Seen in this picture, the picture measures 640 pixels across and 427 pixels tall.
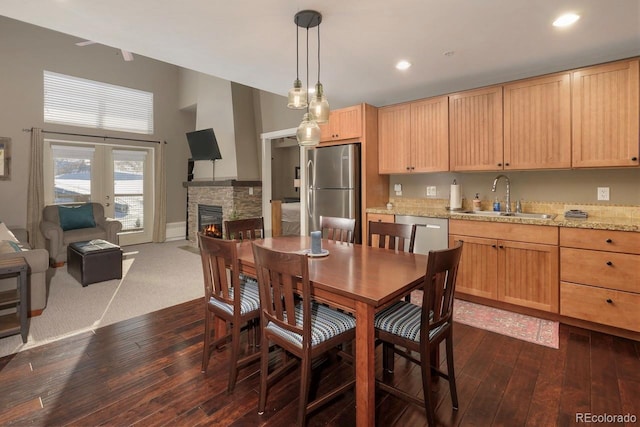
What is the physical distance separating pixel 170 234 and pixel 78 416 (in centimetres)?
610

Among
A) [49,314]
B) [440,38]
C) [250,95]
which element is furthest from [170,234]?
[440,38]

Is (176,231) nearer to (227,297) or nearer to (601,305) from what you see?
(227,297)

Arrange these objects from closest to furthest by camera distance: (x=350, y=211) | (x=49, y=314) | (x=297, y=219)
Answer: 1. (x=49, y=314)
2. (x=350, y=211)
3. (x=297, y=219)

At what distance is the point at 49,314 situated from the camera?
309cm

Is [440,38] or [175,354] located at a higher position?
[440,38]

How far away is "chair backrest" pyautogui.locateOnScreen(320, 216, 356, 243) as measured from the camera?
2.80m

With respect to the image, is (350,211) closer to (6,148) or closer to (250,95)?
(250,95)

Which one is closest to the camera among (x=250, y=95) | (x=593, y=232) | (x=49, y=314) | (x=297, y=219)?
(x=593, y=232)

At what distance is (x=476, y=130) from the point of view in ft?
11.2

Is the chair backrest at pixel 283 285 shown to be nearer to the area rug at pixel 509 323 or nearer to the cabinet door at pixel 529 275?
the area rug at pixel 509 323

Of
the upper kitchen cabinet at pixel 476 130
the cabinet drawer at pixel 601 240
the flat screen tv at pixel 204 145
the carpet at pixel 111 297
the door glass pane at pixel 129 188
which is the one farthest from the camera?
the door glass pane at pixel 129 188

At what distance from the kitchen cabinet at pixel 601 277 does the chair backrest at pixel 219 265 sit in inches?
106

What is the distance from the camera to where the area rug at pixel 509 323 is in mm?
2582

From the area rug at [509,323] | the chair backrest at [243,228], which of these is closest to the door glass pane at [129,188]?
the chair backrest at [243,228]
